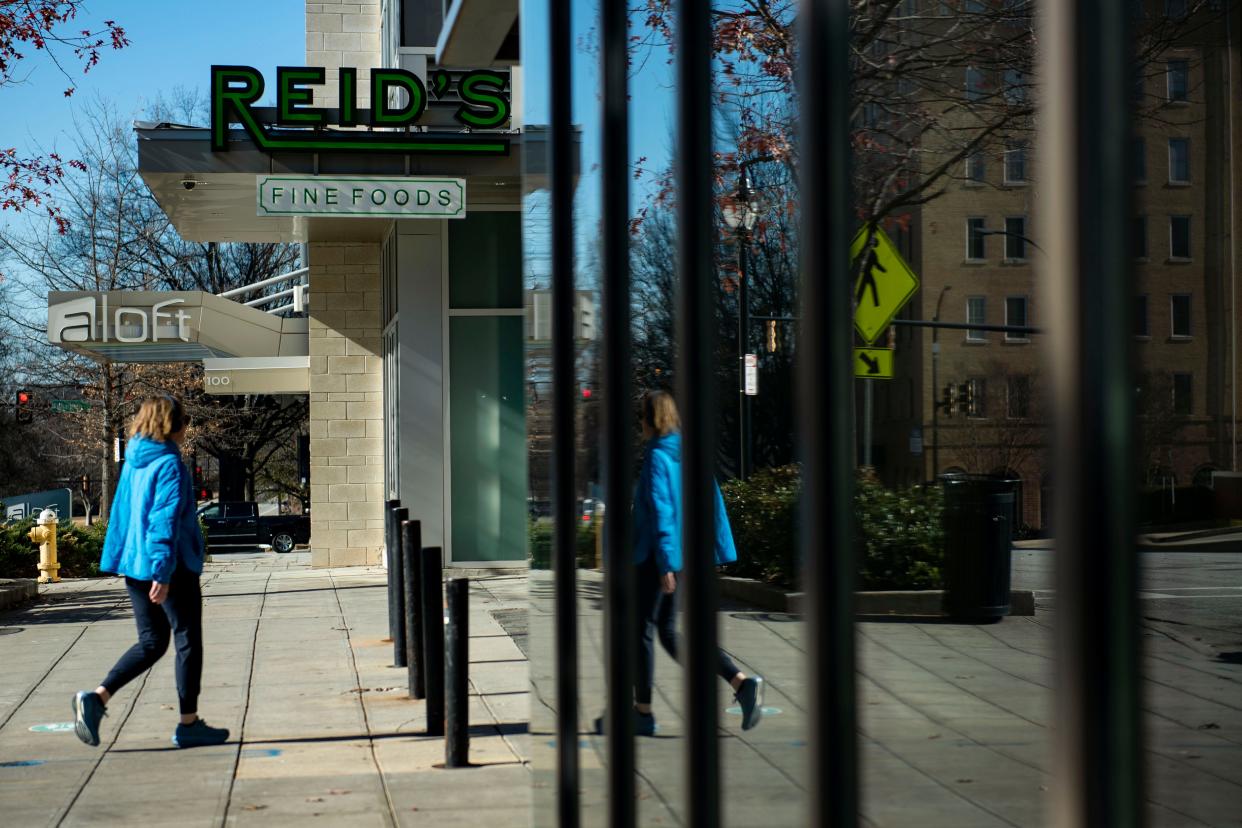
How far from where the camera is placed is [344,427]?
20234mm

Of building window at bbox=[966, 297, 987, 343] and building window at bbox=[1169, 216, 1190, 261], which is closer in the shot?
building window at bbox=[1169, 216, 1190, 261]

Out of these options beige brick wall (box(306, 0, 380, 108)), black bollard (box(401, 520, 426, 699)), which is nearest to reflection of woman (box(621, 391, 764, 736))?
black bollard (box(401, 520, 426, 699))

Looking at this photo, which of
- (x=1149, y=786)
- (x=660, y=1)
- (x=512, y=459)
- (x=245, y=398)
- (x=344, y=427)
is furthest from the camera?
(x=245, y=398)

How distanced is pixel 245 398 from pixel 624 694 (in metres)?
42.7

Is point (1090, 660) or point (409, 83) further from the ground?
point (409, 83)

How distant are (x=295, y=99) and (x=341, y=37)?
8319mm

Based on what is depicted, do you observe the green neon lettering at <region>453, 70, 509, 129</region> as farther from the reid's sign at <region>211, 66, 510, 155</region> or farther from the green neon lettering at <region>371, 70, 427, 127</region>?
the green neon lettering at <region>371, 70, 427, 127</region>

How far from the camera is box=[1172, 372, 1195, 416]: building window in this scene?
29.1 inches

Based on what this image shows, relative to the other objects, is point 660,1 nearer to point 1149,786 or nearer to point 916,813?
point 916,813

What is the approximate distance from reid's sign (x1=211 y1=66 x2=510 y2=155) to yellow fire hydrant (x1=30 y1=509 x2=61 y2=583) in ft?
19.4

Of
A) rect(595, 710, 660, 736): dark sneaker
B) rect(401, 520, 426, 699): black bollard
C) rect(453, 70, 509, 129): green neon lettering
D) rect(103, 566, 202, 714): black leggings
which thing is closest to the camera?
rect(595, 710, 660, 736): dark sneaker

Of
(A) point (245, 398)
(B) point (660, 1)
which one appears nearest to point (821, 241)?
(B) point (660, 1)

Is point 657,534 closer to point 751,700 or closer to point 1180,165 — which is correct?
point 751,700

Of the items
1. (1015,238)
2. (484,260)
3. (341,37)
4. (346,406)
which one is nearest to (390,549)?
(484,260)
